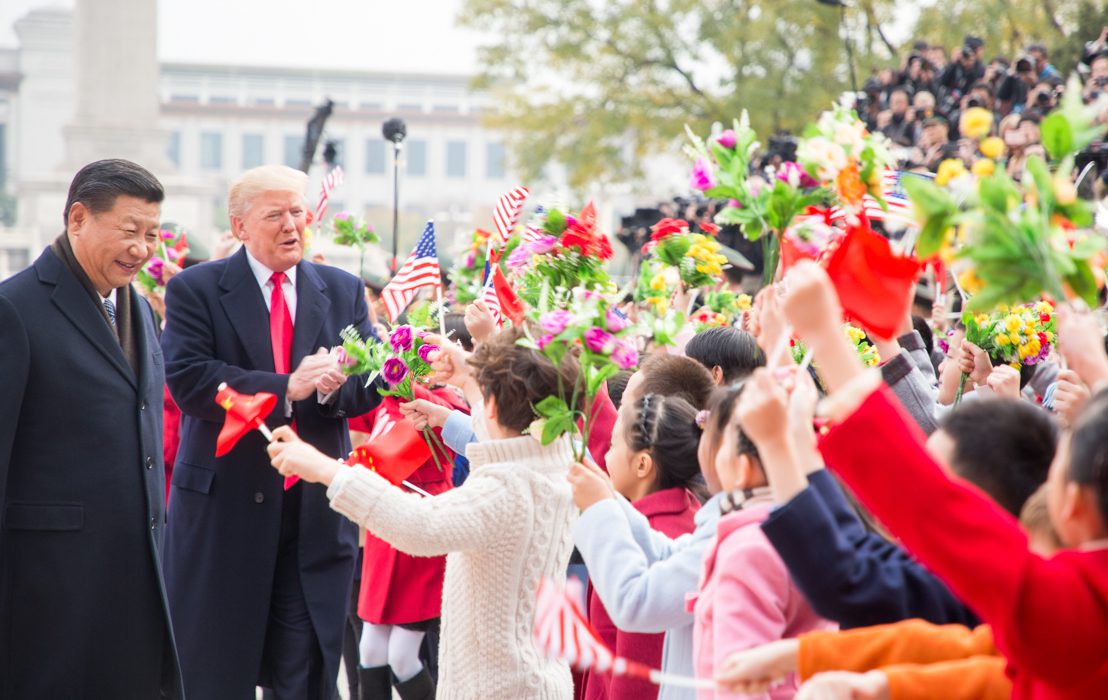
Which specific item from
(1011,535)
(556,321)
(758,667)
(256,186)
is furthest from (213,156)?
(1011,535)

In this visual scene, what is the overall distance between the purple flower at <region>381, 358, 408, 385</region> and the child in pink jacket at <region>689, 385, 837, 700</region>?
1599 mm

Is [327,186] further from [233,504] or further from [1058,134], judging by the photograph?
[1058,134]

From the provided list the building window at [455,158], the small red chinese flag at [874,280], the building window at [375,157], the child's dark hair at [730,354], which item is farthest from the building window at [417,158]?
the small red chinese flag at [874,280]

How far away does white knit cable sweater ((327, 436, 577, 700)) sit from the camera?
326 cm

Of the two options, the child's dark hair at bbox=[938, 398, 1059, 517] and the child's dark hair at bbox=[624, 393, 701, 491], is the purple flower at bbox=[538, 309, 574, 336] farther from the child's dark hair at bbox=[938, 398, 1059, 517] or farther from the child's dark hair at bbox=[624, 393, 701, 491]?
the child's dark hair at bbox=[938, 398, 1059, 517]

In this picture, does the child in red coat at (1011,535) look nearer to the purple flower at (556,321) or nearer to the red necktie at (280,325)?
the purple flower at (556,321)

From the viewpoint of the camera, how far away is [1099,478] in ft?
5.77

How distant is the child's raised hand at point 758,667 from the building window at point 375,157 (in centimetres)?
8534

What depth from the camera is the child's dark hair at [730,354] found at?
4.35 m

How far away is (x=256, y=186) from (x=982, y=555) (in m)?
3.42

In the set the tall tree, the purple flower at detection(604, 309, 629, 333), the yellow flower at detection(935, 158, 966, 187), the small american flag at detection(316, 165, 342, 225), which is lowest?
the purple flower at detection(604, 309, 629, 333)

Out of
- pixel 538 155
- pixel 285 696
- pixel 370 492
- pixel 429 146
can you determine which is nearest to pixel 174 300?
pixel 285 696

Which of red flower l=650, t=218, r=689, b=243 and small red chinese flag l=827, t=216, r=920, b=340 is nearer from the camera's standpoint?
small red chinese flag l=827, t=216, r=920, b=340

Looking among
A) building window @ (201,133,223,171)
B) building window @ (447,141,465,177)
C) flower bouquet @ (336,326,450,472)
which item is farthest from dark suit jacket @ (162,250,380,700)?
building window @ (447,141,465,177)
